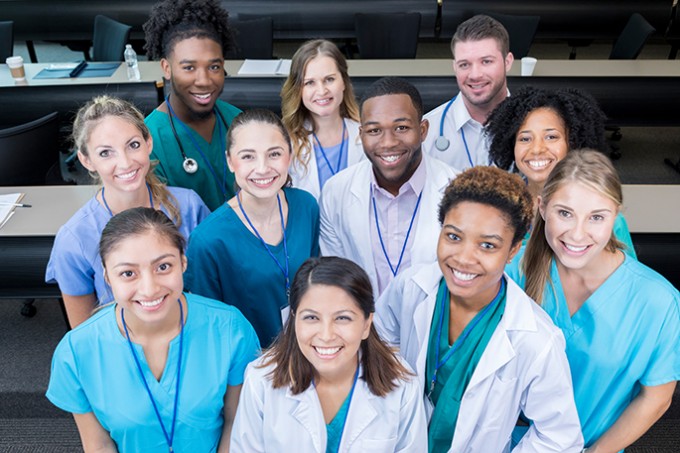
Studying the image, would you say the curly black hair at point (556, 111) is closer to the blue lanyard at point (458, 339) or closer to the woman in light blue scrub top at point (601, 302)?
the woman in light blue scrub top at point (601, 302)

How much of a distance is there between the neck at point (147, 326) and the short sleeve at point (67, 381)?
16 centimetres

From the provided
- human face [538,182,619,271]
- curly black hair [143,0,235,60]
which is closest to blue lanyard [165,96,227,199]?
curly black hair [143,0,235,60]

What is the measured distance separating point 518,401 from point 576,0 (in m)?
Answer: 5.70

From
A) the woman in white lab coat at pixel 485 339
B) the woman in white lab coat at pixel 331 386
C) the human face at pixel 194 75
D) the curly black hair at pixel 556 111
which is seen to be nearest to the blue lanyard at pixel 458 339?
the woman in white lab coat at pixel 485 339

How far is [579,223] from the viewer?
174 cm

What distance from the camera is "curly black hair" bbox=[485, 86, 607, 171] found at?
2.18 metres

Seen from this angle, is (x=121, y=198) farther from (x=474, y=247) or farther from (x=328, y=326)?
(x=474, y=247)

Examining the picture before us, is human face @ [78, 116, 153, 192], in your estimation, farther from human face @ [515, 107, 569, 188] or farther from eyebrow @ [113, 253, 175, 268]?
human face @ [515, 107, 569, 188]

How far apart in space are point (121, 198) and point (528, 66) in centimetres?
342

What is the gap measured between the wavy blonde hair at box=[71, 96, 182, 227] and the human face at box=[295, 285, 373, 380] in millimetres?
826

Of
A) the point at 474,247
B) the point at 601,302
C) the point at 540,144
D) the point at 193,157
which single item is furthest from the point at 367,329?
the point at 193,157

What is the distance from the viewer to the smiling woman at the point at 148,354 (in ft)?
5.57

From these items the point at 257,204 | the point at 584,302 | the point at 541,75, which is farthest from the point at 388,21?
the point at 584,302

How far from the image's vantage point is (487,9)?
6.18 m
